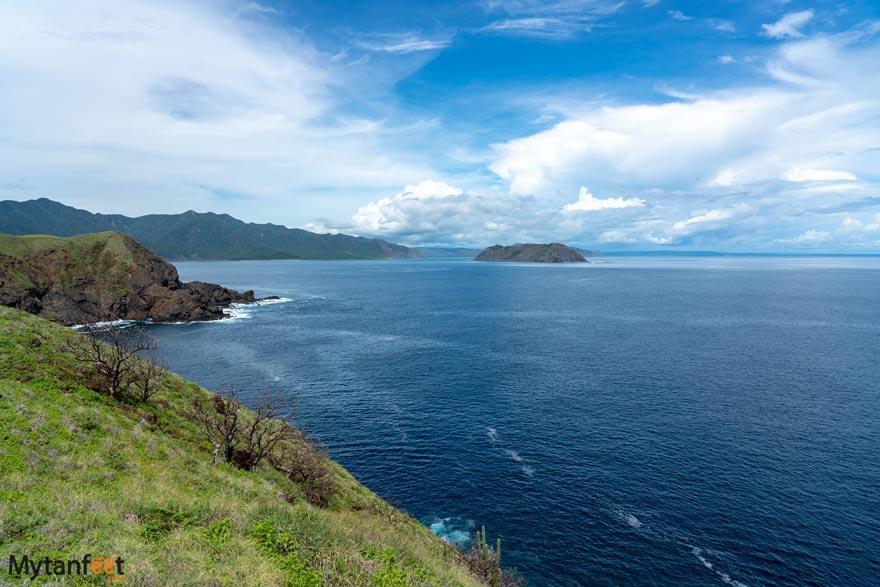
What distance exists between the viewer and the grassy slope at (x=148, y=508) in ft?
56.6

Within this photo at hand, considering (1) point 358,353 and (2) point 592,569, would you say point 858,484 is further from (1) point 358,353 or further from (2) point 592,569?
(1) point 358,353

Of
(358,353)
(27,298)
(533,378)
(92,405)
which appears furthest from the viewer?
(27,298)

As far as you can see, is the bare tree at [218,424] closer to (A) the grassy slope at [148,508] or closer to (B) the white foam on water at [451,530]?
(A) the grassy slope at [148,508]

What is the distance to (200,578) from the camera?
16.4m

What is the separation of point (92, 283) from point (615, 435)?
184 m

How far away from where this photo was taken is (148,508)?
21234 mm

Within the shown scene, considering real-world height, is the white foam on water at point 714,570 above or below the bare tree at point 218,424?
below

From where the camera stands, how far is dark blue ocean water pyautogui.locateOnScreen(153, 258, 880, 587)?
43.9 meters

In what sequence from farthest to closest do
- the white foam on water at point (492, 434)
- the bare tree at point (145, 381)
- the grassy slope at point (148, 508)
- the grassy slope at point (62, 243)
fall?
1. the grassy slope at point (62, 243)
2. the white foam on water at point (492, 434)
3. the bare tree at point (145, 381)
4. the grassy slope at point (148, 508)

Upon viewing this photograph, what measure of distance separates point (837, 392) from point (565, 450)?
55871mm

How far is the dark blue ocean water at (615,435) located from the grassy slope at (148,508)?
64.1ft

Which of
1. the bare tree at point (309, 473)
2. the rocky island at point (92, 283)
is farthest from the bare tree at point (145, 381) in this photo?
the rocky island at point (92, 283)

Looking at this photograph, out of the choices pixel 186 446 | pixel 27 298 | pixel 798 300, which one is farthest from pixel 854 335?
pixel 27 298

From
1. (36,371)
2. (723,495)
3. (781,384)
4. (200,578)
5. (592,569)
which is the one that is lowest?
(592,569)
